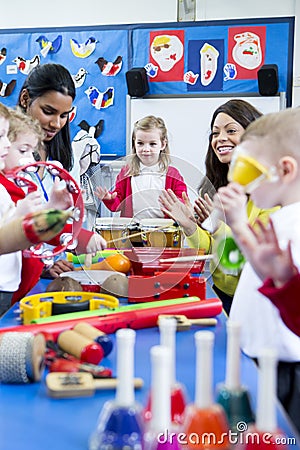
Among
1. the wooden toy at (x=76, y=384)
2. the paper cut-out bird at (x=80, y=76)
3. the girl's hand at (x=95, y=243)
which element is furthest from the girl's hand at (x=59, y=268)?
the paper cut-out bird at (x=80, y=76)

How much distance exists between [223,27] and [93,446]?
3.78 m

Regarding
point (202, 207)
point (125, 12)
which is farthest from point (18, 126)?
point (125, 12)

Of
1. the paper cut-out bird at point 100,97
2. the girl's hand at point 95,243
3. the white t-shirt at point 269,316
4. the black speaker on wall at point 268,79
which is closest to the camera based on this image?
the white t-shirt at point 269,316

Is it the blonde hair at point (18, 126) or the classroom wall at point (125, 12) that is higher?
the classroom wall at point (125, 12)

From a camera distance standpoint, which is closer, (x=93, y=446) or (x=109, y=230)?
(x=93, y=446)

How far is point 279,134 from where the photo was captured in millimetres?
1019

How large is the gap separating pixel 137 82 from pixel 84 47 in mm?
548

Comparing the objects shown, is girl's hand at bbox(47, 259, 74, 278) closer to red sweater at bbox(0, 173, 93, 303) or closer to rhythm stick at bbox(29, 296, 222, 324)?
red sweater at bbox(0, 173, 93, 303)

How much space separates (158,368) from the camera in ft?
1.70

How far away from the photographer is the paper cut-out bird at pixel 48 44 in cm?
420

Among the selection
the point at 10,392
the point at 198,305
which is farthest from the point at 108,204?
the point at 10,392

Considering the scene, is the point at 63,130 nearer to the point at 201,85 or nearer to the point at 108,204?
the point at 108,204

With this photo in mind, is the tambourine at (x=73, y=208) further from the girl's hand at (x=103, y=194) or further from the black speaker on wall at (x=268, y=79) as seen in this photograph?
the black speaker on wall at (x=268, y=79)

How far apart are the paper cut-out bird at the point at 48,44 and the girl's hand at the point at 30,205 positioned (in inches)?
131
